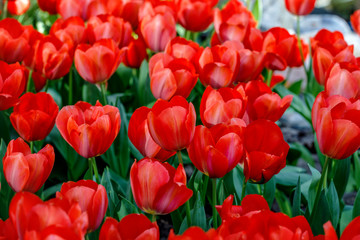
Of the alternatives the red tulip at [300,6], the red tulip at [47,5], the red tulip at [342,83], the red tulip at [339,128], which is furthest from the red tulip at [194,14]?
the red tulip at [339,128]

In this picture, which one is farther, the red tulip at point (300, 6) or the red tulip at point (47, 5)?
the red tulip at point (47, 5)

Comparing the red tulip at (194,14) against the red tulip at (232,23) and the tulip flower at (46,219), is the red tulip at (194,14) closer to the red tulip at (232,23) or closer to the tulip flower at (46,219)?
the red tulip at (232,23)

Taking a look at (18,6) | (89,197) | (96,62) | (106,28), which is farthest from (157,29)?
(89,197)

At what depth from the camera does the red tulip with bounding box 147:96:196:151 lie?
0.80 metres

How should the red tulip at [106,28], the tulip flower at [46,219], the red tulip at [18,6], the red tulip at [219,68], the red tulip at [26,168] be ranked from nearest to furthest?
the tulip flower at [46,219], the red tulip at [26,168], the red tulip at [219,68], the red tulip at [106,28], the red tulip at [18,6]

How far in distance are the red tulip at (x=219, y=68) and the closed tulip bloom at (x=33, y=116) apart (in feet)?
1.13

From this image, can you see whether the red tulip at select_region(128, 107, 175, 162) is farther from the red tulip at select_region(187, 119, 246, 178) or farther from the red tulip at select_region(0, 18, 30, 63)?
the red tulip at select_region(0, 18, 30, 63)

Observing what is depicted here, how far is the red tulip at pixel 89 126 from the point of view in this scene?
2.81ft

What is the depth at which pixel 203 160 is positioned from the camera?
803 millimetres

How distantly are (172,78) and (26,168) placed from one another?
0.39 m

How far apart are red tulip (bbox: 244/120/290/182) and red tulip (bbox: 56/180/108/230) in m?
0.23

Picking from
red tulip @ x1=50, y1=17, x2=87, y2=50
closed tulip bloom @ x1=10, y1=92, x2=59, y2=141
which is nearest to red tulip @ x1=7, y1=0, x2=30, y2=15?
red tulip @ x1=50, y1=17, x2=87, y2=50

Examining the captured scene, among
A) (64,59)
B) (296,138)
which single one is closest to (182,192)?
(64,59)

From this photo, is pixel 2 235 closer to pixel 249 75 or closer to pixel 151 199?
pixel 151 199
